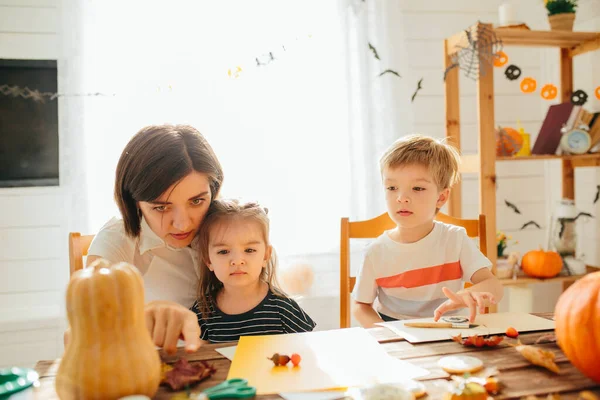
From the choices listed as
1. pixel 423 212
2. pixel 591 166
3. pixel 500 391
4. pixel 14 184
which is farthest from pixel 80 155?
pixel 591 166

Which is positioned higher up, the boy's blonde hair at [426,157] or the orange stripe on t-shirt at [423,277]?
the boy's blonde hair at [426,157]

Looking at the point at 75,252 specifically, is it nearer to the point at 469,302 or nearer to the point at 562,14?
the point at 469,302

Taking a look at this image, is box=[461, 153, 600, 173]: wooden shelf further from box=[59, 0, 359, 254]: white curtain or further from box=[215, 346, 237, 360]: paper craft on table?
box=[215, 346, 237, 360]: paper craft on table

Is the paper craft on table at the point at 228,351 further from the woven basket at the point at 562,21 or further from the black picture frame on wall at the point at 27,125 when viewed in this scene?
the woven basket at the point at 562,21

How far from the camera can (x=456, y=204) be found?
2.67 meters

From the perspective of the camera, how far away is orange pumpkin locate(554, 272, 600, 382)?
78 centimetres

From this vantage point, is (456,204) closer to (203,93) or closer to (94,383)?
(203,93)

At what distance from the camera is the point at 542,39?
2531mm

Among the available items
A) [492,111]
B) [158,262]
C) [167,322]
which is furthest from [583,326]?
[492,111]

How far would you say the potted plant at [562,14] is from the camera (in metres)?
2.59

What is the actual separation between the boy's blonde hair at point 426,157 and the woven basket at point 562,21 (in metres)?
1.41

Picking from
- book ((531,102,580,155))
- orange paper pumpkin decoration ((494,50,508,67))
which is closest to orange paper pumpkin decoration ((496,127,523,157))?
book ((531,102,580,155))

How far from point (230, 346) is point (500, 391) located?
1.60 feet

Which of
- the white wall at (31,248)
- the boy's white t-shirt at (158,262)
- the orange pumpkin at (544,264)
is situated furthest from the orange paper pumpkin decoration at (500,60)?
the white wall at (31,248)
